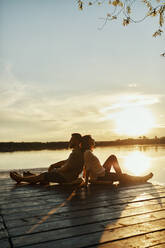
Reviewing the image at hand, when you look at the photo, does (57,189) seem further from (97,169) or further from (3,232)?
(3,232)

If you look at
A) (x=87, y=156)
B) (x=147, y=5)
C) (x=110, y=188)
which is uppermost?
(x=147, y=5)

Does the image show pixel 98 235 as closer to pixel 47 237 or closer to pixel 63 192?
pixel 47 237

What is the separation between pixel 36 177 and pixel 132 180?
110 inches

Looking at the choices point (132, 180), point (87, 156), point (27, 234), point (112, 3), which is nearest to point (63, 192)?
point (87, 156)

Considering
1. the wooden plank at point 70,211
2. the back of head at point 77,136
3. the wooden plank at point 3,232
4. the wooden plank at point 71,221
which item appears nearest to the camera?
the wooden plank at point 3,232

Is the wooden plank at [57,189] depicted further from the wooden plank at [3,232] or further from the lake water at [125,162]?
the wooden plank at [3,232]

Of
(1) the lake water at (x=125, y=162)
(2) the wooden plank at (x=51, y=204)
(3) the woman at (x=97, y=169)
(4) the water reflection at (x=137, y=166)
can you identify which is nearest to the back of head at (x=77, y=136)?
(3) the woman at (x=97, y=169)

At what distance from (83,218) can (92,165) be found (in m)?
2.85

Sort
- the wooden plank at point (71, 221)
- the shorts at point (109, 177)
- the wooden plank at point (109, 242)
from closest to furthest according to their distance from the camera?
the wooden plank at point (109, 242) → the wooden plank at point (71, 221) → the shorts at point (109, 177)

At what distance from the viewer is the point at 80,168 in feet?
22.6

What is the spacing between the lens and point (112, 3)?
21.2 ft

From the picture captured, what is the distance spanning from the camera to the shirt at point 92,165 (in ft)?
21.5

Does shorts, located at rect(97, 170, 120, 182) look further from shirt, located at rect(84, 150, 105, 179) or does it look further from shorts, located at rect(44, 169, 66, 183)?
shorts, located at rect(44, 169, 66, 183)

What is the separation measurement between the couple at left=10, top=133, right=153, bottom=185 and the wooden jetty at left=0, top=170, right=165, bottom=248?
0.66 meters
